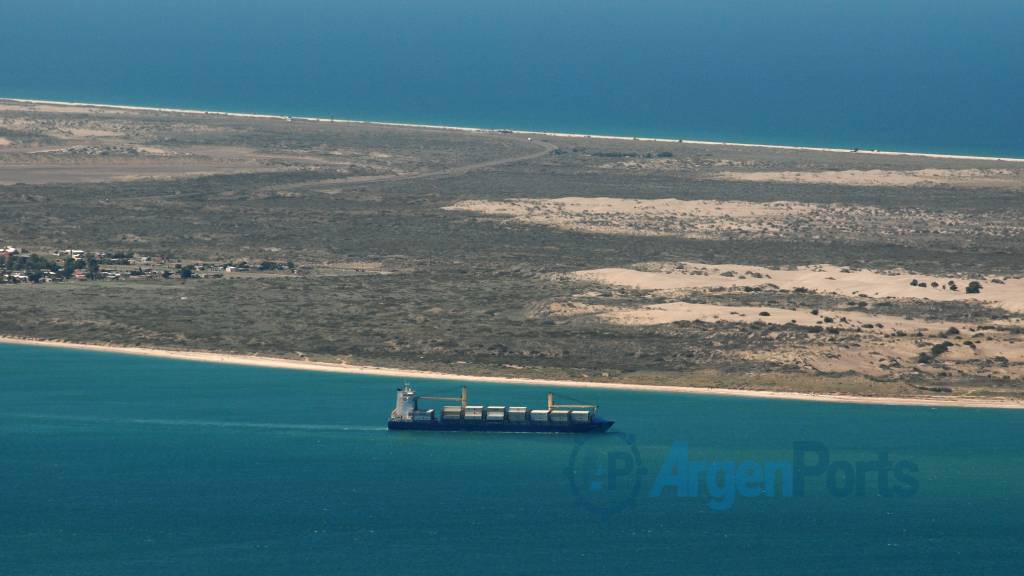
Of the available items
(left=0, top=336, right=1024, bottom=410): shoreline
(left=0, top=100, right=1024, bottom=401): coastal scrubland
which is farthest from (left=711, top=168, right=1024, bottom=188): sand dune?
(left=0, top=336, right=1024, bottom=410): shoreline

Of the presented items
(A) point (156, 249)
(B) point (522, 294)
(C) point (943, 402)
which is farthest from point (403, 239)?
(C) point (943, 402)

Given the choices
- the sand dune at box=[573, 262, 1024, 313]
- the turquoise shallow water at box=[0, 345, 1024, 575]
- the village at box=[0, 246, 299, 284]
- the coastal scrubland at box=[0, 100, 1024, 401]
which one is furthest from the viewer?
the village at box=[0, 246, 299, 284]

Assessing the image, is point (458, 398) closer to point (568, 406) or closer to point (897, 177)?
point (568, 406)

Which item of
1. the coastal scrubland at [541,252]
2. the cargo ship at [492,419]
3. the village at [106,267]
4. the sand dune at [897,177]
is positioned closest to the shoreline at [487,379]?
the coastal scrubland at [541,252]

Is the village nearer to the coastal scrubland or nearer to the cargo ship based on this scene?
the coastal scrubland

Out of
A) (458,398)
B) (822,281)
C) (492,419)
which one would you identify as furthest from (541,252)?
(492,419)
